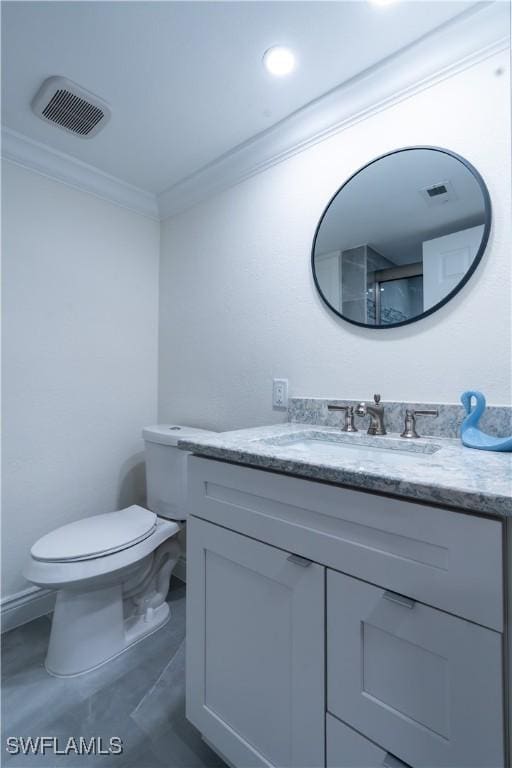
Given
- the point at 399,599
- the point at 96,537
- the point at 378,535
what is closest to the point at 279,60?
the point at 378,535

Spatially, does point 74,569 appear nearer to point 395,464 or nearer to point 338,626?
point 338,626

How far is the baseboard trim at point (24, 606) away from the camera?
151 centimetres

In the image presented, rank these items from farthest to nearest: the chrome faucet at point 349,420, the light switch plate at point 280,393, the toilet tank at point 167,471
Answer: the toilet tank at point 167,471 → the light switch plate at point 280,393 → the chrome faucet at point 349,420

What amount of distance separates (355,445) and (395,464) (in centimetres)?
41

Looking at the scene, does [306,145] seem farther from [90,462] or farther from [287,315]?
[90,462]

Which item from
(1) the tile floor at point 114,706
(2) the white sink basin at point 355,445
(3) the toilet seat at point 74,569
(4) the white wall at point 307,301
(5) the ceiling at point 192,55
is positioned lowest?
(1) the tile floor at point 114,706

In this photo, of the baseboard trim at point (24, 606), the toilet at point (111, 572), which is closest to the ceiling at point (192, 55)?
the toilet at point (111, 572)

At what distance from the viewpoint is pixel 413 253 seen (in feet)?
3.77

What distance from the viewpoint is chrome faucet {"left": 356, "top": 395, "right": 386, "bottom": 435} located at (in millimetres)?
1133

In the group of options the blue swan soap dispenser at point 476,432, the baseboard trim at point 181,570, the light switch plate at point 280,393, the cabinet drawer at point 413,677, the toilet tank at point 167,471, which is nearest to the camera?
the cabinet drawer at point 413,677

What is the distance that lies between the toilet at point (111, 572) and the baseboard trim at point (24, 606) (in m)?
0.36

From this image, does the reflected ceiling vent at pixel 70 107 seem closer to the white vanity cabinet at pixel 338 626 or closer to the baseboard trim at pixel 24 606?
the white vanity cabinet at pixel 338 626

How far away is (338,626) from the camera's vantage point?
677 mm

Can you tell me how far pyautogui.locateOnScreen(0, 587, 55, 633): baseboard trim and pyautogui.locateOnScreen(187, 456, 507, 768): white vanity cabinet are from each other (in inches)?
40.8
